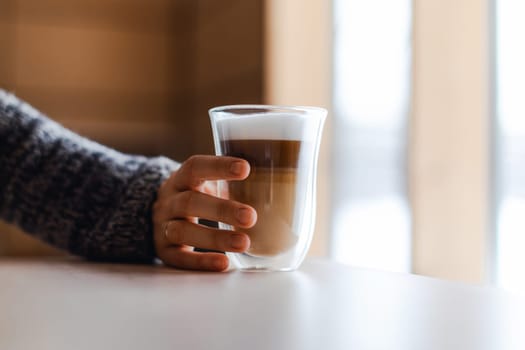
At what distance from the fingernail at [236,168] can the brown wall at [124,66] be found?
177 centimetres

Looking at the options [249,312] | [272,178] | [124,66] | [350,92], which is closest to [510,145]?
[350,92]

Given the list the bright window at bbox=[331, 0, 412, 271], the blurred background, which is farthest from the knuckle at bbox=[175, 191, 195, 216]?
the bright window at bbox=[331, 0, 412, 271]

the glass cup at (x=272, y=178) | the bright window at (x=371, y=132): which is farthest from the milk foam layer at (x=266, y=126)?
the bright window at (x=371, y=132)

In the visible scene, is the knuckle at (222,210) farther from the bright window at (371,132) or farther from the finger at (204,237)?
the bright window at (371,132)

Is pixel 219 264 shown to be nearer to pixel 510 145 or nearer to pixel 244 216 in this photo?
pixel 244 216

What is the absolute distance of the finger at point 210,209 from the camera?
2.36 ft

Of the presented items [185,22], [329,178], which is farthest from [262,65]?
[185,22]

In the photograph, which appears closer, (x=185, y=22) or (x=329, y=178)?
(x=329, y=178)

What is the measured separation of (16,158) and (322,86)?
4.34ft

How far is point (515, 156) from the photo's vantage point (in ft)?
4.67

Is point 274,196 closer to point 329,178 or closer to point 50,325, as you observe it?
point 50,325

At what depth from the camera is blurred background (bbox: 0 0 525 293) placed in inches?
58.7

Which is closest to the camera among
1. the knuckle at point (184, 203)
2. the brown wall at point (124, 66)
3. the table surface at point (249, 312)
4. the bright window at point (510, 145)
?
the table surface at point (249, 312)

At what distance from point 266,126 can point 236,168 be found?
6 centimetres
